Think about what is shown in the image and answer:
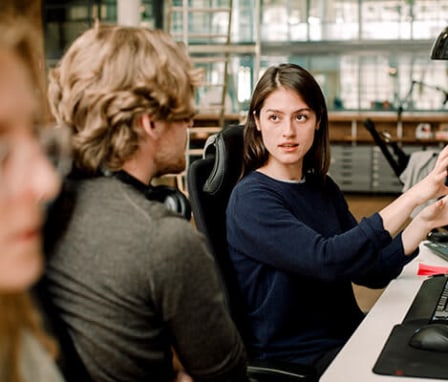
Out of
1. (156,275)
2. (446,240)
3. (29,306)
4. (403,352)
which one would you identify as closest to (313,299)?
(403,352)

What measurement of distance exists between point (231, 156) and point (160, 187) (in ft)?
2.68

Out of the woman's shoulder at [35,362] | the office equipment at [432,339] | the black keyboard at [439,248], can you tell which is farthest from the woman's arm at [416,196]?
the woman's shoulder at [35,362]

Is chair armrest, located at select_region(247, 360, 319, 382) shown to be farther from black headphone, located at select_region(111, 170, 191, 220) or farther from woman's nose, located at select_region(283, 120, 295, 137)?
woman's nose, located at select_region(283, 120, 295, 137)

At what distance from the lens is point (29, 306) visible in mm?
501

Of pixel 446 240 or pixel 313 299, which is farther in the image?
pixel 446 240

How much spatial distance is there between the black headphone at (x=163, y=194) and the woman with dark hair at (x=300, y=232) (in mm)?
644

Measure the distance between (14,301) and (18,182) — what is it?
85mm

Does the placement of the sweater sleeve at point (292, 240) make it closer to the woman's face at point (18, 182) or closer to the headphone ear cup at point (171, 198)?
the headphone ear cup at point (171, 198)

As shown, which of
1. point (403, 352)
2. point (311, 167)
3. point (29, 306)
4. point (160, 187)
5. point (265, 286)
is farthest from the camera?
point (311, 167)

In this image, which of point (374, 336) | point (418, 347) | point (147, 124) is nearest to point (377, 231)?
point (374, 336)

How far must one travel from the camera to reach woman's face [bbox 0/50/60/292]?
43 cm

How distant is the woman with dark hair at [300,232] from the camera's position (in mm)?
1808

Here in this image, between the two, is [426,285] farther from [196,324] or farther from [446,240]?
[196,324]

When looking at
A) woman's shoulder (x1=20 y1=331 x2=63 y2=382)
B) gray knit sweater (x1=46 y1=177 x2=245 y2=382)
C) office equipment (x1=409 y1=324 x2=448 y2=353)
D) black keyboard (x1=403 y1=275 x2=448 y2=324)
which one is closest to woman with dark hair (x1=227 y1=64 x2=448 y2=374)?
black keyboard (x1=403 y1=275 x2=448 y2=324)
